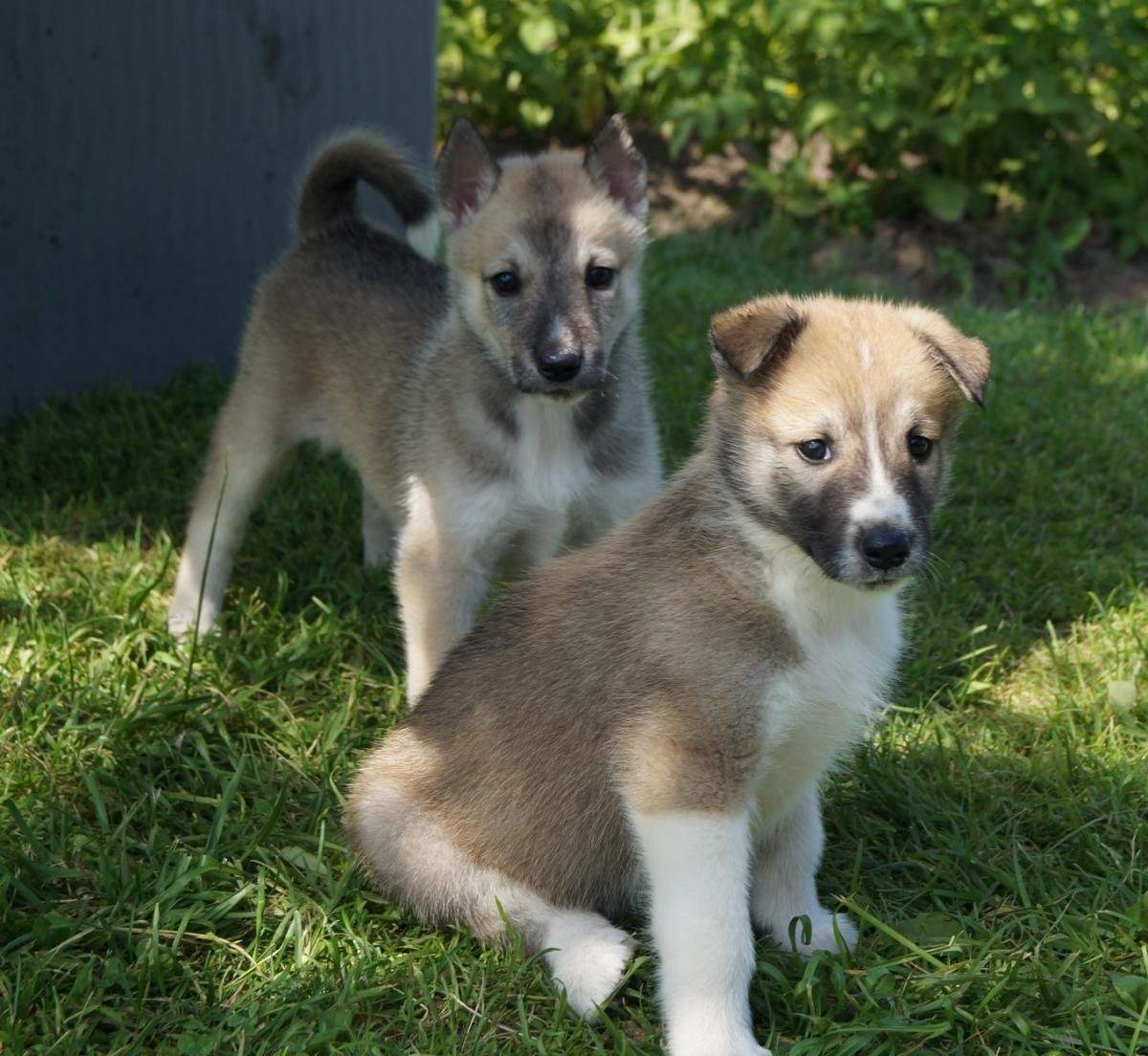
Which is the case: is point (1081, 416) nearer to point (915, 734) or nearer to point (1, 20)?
point (915, 734)

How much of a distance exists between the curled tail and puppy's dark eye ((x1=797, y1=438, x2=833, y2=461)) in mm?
2530

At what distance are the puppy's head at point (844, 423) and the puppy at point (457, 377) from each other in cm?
108

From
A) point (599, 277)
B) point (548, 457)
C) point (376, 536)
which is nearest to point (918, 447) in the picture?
point (548, 457)

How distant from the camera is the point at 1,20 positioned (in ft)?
18.6

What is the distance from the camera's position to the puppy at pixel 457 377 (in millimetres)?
4152

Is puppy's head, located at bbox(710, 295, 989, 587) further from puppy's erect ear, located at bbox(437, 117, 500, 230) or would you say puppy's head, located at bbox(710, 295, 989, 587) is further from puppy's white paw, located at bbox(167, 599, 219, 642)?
puppy's white paw, located at bbox(167, 599, 219, 642)

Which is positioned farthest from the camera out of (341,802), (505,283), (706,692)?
(505,283)

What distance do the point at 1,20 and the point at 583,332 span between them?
10.6 ft

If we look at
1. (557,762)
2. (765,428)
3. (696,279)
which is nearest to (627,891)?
(557,762)

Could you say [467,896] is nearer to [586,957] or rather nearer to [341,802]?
[586,957]

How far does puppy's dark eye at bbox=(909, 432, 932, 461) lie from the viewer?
288 cm

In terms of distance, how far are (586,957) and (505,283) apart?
211 centimetres

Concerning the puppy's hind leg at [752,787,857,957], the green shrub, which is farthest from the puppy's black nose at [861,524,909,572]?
the green shrub

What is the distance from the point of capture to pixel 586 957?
2.99 m
